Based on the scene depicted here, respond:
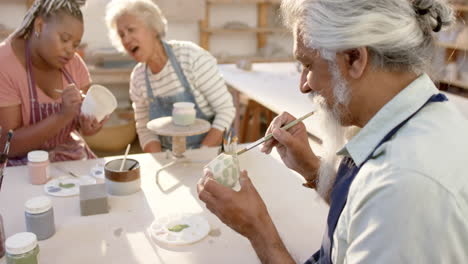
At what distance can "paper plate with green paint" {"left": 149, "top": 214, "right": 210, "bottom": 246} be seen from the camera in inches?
48.9

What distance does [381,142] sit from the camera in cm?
90

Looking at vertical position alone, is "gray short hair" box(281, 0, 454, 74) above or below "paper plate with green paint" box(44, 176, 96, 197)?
above

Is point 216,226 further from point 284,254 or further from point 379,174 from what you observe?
point 379,174

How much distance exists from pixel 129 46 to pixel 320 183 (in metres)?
1.34

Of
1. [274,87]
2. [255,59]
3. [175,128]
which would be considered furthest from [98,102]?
[255,59]

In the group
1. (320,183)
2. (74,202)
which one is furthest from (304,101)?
(74,202)

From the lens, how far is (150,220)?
137 cm

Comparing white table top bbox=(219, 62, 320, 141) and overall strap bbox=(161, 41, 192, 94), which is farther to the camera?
white table top bbox=(219, 62, 320, 141)

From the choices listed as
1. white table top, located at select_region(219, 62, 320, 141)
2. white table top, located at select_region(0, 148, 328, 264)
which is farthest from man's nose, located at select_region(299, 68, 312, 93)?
white table top, located at select_region(219, 62, 320, 141)

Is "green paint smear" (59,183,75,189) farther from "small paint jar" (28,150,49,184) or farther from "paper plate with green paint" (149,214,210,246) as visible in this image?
"paper plate with green paint" (149,214,210,246)

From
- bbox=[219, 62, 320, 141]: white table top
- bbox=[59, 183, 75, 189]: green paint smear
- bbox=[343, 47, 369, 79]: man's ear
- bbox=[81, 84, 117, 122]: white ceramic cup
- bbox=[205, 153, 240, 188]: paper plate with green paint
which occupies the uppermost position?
bbox=[343, 47, 369, 79]: man's ear

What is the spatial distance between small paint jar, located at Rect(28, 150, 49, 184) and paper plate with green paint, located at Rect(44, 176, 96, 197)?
3 centimetres

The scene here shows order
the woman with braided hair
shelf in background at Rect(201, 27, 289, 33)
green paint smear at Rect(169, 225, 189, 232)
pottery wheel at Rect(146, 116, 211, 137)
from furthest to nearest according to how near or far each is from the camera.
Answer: shelf in background at Rect(201, 27, 289, 33)
the woman with braided hair
pottery wheel at Rect(146, 116, 211, 137)
green paint smear at Rect(169, 225, 189, 232)

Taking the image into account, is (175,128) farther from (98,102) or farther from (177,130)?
(98,102)
